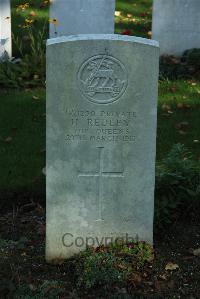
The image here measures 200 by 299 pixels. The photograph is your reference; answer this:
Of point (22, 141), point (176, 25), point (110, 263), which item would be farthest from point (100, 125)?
point (176, 25)

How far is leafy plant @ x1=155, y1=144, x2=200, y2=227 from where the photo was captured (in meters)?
4.81

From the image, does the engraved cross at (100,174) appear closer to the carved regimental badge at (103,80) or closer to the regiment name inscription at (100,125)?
the regiment name inscription at (100,125)

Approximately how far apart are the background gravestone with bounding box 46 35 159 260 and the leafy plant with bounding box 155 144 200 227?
0.47m

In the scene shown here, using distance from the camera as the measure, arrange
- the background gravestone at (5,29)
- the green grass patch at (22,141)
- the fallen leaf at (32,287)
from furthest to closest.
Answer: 1. the background gravestone at (5,29)
2. the green grass patch at (22,141)
3. the fallen leaf at (32,287)

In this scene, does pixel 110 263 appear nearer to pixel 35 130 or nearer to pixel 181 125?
pixel 35 130

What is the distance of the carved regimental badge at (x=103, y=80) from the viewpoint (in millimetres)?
4023

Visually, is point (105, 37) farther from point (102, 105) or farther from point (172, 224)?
point (172, 224)

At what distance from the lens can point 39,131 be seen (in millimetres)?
6789

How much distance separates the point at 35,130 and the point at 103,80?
9.33ft

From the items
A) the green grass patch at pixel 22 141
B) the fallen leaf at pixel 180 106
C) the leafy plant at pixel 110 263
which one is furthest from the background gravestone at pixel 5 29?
the leafy plant at pixel 110 263

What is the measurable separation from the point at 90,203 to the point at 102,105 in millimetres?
681

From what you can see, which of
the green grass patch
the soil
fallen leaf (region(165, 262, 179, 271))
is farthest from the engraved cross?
the green grass patch

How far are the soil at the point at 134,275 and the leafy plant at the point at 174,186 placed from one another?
0.35ft

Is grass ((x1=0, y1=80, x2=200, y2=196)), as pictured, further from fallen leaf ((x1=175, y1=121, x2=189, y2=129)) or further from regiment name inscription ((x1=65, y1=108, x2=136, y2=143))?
regiment name inscription ((x1=65, y1=108, x2=136, y2=143))
